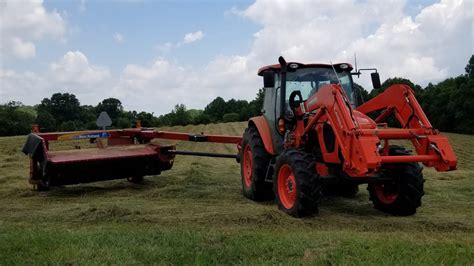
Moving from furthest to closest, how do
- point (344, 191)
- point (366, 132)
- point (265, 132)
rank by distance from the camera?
point (344, 191)
point (265, 132)
point (366, 132)

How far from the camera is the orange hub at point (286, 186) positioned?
6.97 m

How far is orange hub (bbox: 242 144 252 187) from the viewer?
8.96 meters

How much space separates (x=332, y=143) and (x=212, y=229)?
2224mm

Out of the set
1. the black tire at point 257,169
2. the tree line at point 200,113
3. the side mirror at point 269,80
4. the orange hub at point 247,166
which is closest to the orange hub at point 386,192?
the black tire at point 257,169

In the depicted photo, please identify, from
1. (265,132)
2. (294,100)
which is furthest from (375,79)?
(265,132)

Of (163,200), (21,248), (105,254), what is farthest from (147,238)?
(163,200)

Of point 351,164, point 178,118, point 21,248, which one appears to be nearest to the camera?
point 21,248

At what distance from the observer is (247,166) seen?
9.20 metres

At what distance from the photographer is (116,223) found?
6.25 metres

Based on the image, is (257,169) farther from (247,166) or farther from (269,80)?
(269,80)

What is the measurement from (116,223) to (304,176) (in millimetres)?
2426

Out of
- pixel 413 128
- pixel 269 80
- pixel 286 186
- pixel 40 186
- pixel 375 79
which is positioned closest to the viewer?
pixel 413 128

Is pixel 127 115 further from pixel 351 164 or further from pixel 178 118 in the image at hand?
pixel 351 164

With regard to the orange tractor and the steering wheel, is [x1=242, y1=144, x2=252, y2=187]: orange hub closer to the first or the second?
the orange tractor
